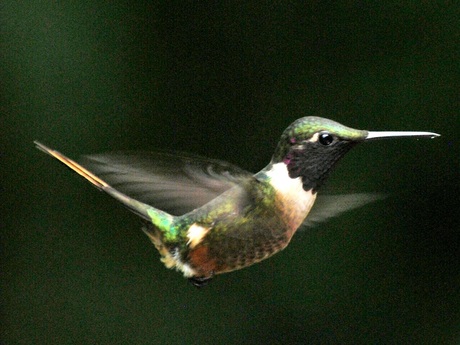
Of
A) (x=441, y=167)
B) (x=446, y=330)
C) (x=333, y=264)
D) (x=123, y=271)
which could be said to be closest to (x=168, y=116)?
(x=123, y=271)

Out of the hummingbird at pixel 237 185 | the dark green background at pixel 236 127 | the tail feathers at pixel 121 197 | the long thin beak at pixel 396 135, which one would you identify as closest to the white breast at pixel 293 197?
the hummingbird at pixel 237 185

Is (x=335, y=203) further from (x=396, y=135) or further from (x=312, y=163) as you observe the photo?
(x=396, y=135)

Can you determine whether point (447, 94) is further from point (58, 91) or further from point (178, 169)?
point (178, 169)

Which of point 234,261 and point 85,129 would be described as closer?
point 234,261

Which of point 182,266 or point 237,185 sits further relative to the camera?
point 182,266

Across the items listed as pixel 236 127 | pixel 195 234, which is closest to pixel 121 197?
pixel 195 234

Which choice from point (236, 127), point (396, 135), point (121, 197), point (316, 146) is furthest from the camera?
point (236, 127)

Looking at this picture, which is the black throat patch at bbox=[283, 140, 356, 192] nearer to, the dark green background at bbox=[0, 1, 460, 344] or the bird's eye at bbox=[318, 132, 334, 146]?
the bird's eye at bbox=[318, 132, 334, 146]
